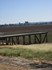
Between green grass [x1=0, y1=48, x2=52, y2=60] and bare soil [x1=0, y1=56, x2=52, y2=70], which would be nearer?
bare soil [x1=0, y1=56, x2=52, y2=70]

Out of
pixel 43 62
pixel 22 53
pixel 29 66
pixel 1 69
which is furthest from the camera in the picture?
pixel 22 53

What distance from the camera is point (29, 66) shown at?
16.8 metres

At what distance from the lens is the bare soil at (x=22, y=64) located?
16072 mm

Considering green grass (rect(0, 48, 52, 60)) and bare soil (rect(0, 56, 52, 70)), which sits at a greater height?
bare soil (rect(0, 56, 52, 70))

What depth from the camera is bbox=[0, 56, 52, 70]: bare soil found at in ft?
52.7

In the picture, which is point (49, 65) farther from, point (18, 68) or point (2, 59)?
point (2, 59)

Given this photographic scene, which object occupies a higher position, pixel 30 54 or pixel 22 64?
pixel 22 64

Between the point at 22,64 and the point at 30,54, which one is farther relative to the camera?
the point at 30,54

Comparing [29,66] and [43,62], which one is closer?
[29,66]

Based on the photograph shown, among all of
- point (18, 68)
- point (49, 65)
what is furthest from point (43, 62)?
point (18, 68)

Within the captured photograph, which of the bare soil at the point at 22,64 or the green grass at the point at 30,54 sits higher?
the bare soil at the point at 22,64

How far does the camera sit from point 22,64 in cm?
1744

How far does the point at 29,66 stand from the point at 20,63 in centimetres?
116

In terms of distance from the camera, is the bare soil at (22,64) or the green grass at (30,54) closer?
the bare soil at (22,64)
